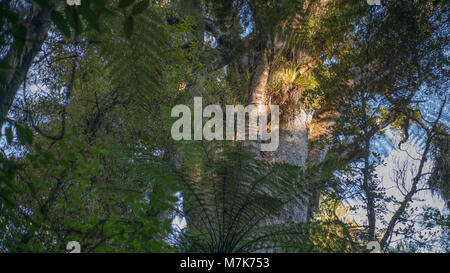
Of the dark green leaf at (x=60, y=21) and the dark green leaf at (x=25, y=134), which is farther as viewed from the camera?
the dark green leaf at (x=25, y=134)

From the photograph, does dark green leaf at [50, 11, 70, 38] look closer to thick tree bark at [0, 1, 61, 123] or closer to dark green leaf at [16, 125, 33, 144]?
thick tree bark at [0, 1, 61, 123]

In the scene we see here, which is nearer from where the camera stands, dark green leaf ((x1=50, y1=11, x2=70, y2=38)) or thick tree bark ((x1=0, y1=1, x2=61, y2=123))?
dark green leaf ((x1=50, y1=11, x2=70, y2=38))

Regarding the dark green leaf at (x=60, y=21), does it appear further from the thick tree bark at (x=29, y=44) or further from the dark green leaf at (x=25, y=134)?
the dark green leaf at (x=25, y=134)

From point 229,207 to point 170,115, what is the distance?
1.34 ft

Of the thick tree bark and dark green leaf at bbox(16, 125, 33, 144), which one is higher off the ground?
the thick tree bark

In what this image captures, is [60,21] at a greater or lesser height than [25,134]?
greater

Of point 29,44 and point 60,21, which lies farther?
point 29,44

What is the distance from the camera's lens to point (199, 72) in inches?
140

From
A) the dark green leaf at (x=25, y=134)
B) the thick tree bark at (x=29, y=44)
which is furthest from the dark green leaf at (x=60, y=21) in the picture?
the dark green leaf at (x=25, y=134)

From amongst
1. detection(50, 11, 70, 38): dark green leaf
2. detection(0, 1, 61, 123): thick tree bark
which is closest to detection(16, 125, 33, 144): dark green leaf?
detection(0, 1, 61, 123): thick tree bark

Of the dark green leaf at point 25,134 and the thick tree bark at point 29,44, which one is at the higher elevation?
the thick tree bark at point 29,44

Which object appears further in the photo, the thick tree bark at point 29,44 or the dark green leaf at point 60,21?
the thick tree bark at point 29,44

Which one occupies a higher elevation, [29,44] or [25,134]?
[29,44]
